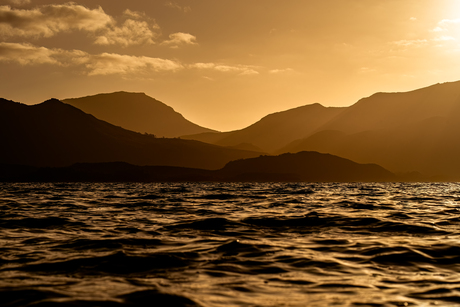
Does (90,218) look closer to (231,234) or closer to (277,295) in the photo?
(231,234)

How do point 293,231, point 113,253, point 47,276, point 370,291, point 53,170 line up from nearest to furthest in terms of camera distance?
point 370,291
point 47,276
point 113,253
point 293,231
point 53,170

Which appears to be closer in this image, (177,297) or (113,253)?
(177,297)

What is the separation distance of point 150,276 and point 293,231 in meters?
9.47

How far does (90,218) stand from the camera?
23.5 metres

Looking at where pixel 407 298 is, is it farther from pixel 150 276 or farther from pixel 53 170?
pixel 53 170

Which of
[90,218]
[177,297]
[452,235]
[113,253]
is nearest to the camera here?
[177,297]

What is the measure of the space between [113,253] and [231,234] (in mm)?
5835

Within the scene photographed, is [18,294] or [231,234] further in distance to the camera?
[231,234]

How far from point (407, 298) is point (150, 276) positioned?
554cm

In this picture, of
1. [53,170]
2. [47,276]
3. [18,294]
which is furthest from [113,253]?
[53,170]

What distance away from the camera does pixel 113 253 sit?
12898 mm

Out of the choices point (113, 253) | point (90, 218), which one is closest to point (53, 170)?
point (90, 218)

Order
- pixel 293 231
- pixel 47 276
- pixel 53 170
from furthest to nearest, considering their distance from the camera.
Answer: pixel 53 170
pixel 293 231
pixel 47 276

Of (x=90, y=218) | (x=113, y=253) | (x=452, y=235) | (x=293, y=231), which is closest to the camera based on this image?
(x=113, y=253)
